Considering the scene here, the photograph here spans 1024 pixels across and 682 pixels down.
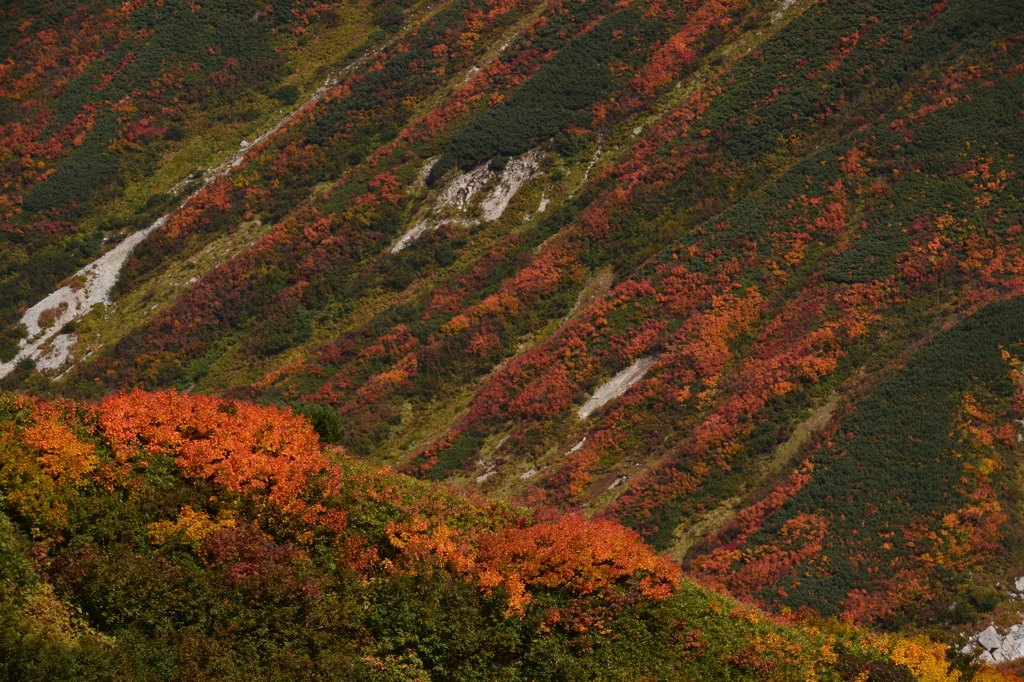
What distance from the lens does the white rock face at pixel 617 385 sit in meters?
49.2

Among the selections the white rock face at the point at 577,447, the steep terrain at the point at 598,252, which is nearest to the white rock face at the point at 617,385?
the steep terrain at the point at 598,252

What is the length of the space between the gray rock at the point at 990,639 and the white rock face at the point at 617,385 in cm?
2018

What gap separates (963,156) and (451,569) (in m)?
42.5

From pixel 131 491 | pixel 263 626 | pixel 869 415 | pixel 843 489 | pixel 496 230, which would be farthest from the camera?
pixel 496 230

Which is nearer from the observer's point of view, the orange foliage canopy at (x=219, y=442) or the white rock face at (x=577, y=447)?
the orange foliage canopy at (x=219, y=442)

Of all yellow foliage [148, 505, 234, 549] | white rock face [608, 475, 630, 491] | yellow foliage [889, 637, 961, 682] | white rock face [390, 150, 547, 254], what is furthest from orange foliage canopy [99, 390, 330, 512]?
white rock face [390, 150, 547, 254]

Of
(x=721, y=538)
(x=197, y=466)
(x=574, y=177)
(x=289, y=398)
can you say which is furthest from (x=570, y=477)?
(x=574, y=177)

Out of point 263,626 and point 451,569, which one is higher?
point 263,626

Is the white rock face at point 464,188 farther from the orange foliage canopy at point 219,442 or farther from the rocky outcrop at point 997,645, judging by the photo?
the rocky outcrop at point 997,645

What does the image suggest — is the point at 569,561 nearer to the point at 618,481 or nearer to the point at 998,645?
the point at 998,645

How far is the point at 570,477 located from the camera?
45.0 metres

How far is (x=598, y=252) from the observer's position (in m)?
59.1

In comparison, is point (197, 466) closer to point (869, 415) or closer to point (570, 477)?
point (570, 477)

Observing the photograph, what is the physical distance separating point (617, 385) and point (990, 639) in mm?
21248
